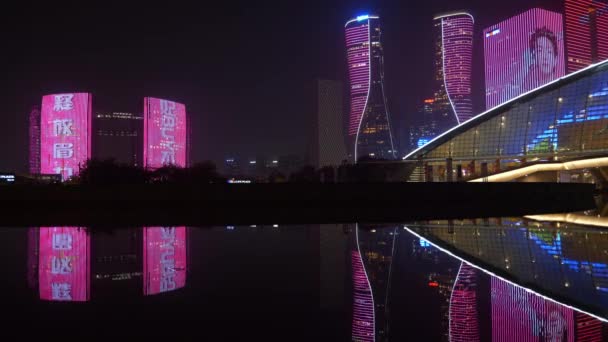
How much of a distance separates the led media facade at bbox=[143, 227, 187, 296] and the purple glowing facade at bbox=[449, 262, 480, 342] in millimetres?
3787

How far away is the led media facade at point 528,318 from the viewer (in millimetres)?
4734

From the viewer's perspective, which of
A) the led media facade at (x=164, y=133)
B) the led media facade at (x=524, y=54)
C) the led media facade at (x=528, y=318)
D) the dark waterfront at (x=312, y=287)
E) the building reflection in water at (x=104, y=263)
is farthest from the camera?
the led media facade at (x=524, y=54)

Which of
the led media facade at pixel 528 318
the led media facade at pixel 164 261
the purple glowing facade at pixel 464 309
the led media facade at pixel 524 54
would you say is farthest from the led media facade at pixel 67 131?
the led media facade at pixel 524 54

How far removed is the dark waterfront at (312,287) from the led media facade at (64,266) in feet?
0.09

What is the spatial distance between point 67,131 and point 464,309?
68206mm

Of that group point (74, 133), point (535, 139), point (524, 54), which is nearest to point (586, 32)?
point (524, 54)

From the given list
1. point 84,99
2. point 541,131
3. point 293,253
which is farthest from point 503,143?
point 84,99

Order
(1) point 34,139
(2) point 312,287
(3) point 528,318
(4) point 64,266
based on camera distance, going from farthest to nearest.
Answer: (1) point 34,139
(4) point 64,266
(2) point 312,287
(3) point 528,318

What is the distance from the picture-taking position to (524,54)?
13175 cm

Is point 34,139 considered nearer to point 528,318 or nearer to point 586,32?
point 528,318

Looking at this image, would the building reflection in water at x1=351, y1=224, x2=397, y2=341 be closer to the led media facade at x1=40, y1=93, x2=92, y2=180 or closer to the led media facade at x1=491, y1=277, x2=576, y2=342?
the led media facade at x1=491, y1=277, x2=576, y2=342

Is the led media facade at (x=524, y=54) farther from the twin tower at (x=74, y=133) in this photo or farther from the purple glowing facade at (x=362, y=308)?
the purple glowing facade at (x=362, y=308)

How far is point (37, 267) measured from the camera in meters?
8.70

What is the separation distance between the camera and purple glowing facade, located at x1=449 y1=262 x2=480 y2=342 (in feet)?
Result: 15.8
